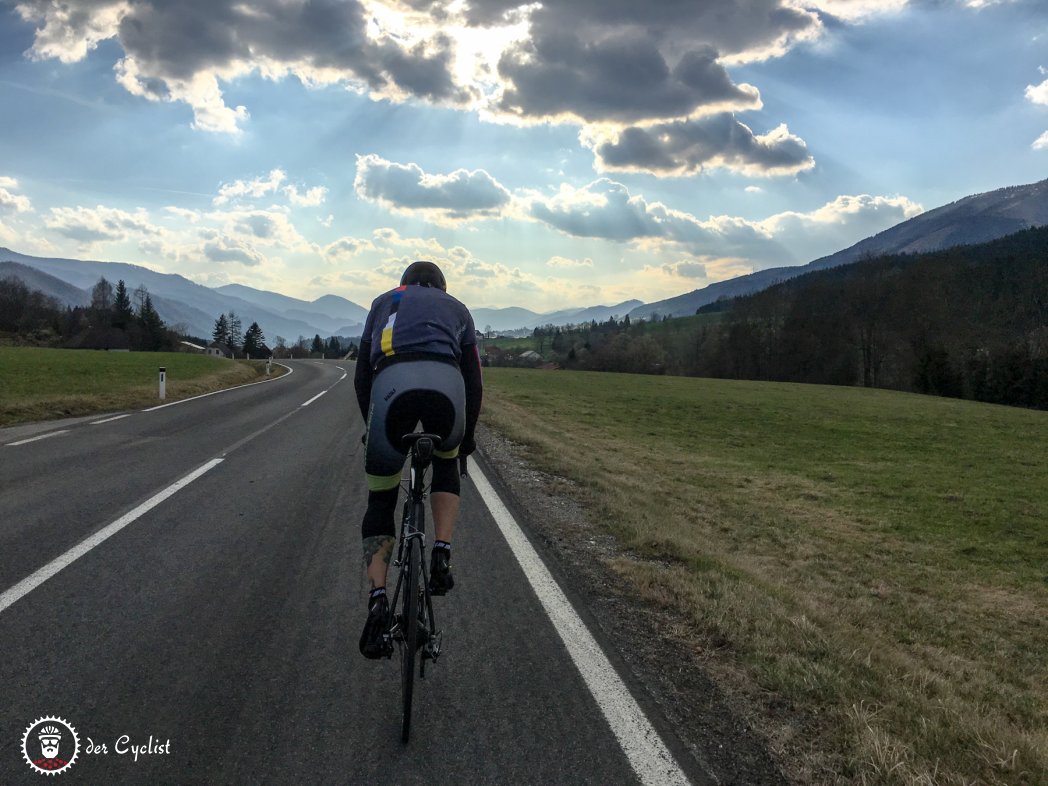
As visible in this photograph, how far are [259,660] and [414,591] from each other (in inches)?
48.9

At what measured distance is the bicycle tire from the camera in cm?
252

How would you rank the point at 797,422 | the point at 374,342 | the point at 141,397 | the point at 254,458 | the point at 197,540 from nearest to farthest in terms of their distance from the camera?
the point at 374,342, the point at 197,540, the point at 254,458, the point at 141,397, the point at 797,422

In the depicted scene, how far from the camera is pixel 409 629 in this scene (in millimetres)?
2551

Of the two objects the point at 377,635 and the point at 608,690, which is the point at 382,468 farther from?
the point at 608,690

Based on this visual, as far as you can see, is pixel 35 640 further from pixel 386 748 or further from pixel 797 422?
pixel 797 422

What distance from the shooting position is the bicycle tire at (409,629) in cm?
252

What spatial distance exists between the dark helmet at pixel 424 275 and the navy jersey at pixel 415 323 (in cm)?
7

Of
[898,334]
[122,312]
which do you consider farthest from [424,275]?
[122,312]

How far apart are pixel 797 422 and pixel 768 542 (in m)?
18.5

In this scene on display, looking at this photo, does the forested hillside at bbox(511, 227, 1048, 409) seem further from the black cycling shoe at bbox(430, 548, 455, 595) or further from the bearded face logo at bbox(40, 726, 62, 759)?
the bearded face logo at bbox(40, 726, 62, 759)

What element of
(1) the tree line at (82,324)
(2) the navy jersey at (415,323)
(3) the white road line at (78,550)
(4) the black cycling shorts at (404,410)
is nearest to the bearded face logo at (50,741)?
(3) the white road line at (78,550)

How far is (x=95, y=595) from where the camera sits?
3.92 m

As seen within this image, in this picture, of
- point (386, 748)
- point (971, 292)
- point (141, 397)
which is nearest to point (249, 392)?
point (141, 397)

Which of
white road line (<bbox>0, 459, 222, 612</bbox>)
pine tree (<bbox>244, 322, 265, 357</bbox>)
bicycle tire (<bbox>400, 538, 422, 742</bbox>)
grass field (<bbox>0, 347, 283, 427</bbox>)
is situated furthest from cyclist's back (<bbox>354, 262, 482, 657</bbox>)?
pine tree (<bbox>244, 322, 265, 357</bbox>)
